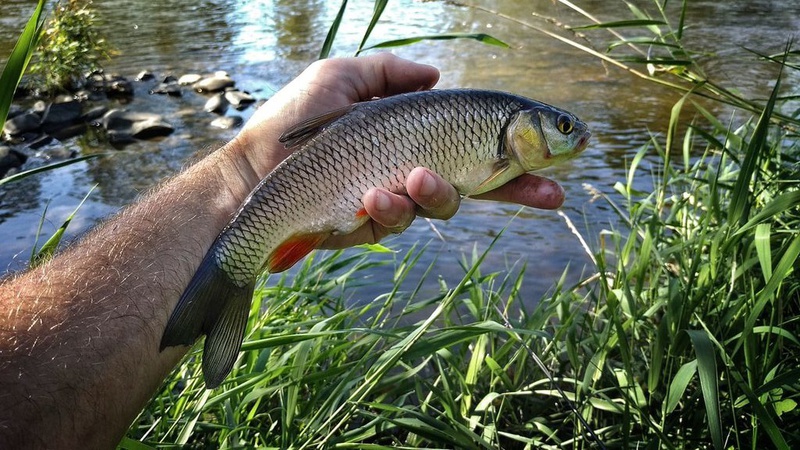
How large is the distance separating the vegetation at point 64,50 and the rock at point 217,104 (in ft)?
7.94

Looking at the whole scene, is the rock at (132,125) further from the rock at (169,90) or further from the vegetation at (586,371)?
the vegetation at (586,371)

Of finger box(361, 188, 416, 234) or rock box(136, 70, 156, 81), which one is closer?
finger box(361, 188, 416, 234)

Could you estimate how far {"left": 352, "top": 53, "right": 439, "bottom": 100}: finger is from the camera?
9.73ft

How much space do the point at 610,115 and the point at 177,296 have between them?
9.34m

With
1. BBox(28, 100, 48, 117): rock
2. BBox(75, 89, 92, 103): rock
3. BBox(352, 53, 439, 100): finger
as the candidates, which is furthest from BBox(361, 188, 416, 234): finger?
BBox(75, 89, 92, 103): rock

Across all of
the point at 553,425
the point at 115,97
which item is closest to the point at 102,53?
the point at 115,97

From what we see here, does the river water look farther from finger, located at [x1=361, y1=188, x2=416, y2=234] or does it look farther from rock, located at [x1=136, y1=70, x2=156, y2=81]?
finger, located at [x1=361, y1=188, x2=416, y2=234]

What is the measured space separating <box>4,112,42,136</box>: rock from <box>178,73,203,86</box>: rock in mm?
2672

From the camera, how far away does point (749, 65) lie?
12.3 metres

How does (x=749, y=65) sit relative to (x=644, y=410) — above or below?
below

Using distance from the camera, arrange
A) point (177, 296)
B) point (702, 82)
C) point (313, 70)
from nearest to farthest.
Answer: point (177, 296), point (702, 82), point (313, 70)

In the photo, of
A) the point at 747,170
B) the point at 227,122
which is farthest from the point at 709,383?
the point at 227,122

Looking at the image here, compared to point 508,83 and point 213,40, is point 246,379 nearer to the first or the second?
point 508,83

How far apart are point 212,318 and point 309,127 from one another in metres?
0.68
